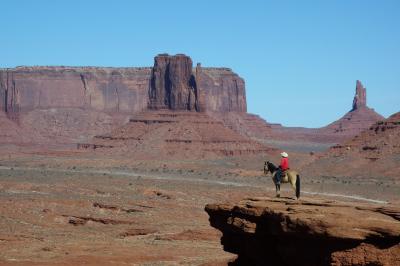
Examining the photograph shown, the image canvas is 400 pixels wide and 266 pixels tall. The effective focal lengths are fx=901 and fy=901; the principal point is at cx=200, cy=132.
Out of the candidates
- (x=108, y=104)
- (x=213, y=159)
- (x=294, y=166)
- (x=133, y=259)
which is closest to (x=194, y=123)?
(x=213, y=159)

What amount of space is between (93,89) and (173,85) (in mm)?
62599

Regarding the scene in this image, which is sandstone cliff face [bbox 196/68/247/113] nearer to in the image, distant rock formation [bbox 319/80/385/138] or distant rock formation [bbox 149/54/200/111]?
distant rock formation [bbox 319/80/385/138]

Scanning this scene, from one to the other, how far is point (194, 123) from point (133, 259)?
8627 centimetres

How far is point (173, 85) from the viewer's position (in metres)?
117

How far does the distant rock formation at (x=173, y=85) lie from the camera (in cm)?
11631

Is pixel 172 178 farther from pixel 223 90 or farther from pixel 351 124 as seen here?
pixel 351 124

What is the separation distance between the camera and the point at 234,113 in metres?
179

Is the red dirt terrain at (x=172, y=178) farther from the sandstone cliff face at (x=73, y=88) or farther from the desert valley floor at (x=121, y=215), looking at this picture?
the sandstone cliff face at (x=73, y=88)

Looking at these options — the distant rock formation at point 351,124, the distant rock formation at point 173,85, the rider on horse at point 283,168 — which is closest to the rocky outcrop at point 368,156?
the distant rock formation at point 173,85

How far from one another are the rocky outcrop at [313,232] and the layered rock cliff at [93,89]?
141m

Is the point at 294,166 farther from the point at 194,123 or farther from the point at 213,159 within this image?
the point at 194,123

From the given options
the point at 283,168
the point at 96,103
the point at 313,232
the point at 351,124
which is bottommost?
the point at 313,232

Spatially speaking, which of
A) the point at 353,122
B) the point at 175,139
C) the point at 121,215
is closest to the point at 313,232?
the point at 121,215

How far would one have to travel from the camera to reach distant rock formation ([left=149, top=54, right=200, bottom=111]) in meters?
116
